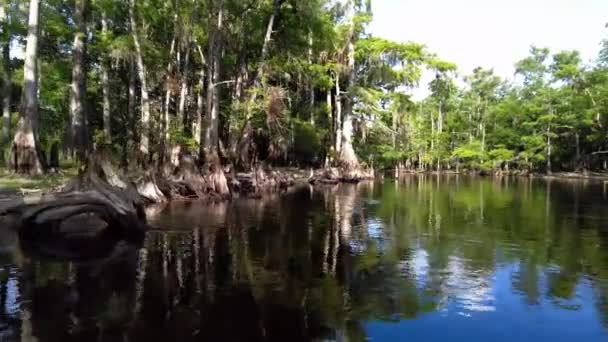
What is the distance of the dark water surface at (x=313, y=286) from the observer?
286 inches

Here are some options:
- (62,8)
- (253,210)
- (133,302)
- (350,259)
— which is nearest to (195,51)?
(62,8)

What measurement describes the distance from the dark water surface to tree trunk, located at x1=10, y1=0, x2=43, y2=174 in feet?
23.2

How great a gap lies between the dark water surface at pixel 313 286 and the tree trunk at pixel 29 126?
709 cm

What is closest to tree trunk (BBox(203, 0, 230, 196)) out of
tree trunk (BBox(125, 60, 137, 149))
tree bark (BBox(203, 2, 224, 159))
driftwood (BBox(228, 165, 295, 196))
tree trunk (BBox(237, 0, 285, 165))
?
tree bark (BBox(203, 2, 224, 159))

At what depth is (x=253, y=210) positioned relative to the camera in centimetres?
2131

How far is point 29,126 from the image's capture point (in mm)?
20609

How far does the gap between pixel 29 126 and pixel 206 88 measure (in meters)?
13.8

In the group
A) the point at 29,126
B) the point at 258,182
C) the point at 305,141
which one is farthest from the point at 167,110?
the point at 305,141

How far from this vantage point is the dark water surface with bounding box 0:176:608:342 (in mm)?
7273

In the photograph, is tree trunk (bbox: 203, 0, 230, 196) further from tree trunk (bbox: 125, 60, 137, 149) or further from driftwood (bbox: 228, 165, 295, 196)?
tree trunk (bbox: 125, 60, 137, 149)

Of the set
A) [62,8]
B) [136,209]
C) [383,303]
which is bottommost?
[383,303]

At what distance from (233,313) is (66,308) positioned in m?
2.44

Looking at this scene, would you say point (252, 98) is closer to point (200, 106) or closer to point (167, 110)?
point (200, 106)

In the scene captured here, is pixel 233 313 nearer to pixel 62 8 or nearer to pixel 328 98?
pixel 62 8
